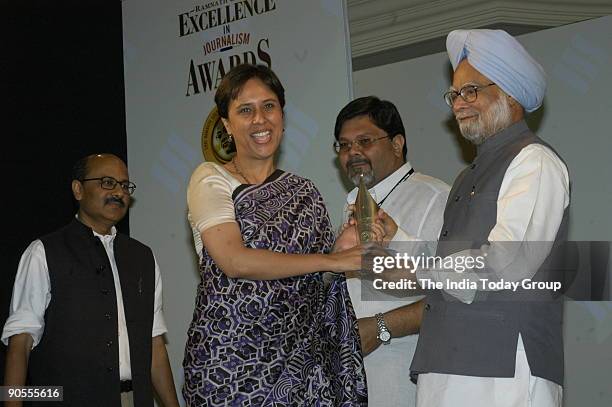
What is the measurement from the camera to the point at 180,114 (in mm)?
4574

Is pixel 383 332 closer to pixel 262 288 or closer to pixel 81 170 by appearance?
pixel 262 288

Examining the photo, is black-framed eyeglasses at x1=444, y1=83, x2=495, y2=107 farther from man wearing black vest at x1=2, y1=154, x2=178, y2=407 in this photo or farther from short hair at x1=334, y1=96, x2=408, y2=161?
man wearing black vest at x1=2, y1=154, x2=178, y2=407

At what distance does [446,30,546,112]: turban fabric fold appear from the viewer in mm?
2379

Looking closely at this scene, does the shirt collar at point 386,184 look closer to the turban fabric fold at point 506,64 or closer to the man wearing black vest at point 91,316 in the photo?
the turban fabric fold at point 506,64

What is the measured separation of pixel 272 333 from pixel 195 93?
238 cm

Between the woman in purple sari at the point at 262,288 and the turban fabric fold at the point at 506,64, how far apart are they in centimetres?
61

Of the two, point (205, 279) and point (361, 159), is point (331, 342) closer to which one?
point (205, 279)

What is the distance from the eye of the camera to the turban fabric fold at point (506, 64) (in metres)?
2.38

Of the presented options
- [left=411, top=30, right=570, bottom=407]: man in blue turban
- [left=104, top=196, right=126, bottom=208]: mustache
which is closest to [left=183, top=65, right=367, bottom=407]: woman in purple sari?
[left=411, top=30, right=570, bottom=407]: man in blue turban

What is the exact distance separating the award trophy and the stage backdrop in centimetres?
131

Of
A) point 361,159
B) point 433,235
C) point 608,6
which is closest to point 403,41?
point 608,6

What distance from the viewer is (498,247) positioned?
2186 mm

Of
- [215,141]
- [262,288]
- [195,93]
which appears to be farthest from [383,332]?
[195,93]

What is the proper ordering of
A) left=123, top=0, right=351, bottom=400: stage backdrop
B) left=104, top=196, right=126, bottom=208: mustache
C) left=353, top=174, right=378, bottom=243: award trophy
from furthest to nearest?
left=123, top=0, right=351, bottom=400: stage backdrop, left=104, top=196, right=126, bottom=208: mustache, left=353, top=174, right=378, bottom=243: award trophy
